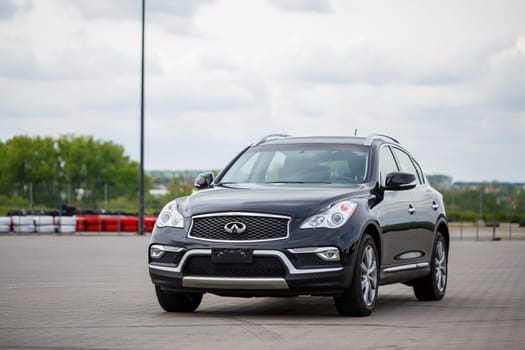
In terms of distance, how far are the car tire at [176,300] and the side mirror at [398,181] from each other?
2.26 m

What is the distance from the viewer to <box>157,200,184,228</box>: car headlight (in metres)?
11.4

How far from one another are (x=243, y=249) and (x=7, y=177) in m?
129

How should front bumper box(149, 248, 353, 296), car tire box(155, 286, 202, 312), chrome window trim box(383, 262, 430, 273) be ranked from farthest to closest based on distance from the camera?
1. chrome window trim box(383, 262, 430, 273)
2. car tire box(155, 286, 202, 312)
3. front bumper box(149, 248, 353, 296)

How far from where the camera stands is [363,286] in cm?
1143

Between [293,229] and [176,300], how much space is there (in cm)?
164

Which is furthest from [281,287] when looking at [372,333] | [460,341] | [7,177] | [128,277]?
[7,177]

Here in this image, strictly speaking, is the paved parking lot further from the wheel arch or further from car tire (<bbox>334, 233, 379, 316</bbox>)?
the wheel arch

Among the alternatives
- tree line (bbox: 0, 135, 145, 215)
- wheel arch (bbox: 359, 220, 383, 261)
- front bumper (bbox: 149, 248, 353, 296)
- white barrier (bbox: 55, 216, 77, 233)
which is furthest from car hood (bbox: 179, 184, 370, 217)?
tree line (bbox: 0, 135, 145, 215)

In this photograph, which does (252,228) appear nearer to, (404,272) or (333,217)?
(333,217)

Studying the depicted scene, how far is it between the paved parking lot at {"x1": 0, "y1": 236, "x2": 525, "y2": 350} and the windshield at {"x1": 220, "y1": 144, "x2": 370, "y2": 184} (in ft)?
4.46

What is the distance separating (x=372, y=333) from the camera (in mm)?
9938

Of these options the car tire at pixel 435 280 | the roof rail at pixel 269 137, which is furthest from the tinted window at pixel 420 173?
the roof rail at pixel 269 137

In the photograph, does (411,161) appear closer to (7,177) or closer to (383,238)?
(383,238)

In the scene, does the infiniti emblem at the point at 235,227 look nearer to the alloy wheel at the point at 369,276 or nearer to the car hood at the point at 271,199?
the car hood at the point at 271,199
